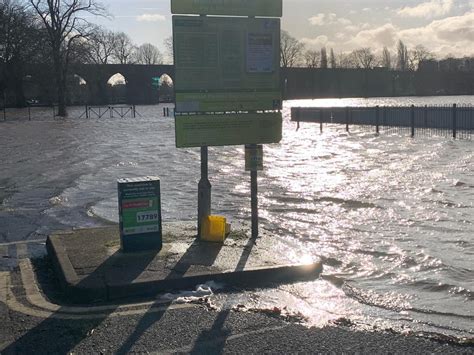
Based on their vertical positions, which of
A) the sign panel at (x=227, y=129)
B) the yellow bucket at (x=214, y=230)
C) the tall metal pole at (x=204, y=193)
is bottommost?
the yellow bucket at (x=214, y=230)

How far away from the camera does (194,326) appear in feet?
16.4

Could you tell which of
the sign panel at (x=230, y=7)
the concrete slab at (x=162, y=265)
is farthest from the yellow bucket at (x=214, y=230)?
the sign panel at (x=230, y=7)

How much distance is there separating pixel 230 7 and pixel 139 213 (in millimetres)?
2776

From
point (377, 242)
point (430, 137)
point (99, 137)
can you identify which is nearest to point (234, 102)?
point (377, 242)

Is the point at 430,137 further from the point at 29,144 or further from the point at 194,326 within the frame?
the point at 194,326

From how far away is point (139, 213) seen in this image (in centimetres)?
695

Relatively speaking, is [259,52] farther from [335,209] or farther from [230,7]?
[335,209]

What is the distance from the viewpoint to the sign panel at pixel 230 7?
7.19m

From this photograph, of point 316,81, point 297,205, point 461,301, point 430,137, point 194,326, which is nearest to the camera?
point 194,326

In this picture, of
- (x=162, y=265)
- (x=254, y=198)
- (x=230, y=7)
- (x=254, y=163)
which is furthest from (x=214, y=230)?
(x=230, y=7)

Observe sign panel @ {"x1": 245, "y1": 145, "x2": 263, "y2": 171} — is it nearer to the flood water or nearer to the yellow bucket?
the yellow bucket

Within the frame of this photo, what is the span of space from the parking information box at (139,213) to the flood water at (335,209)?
1.62m

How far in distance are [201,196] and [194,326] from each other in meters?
3.09

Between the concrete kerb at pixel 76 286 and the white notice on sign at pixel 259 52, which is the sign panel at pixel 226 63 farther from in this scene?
the concrete kerb at pixel 76 286
